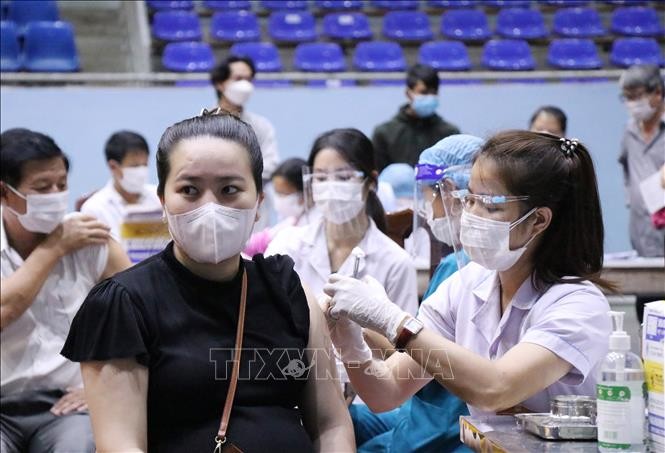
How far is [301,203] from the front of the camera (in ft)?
16.5

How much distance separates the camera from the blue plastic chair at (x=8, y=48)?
7.50m

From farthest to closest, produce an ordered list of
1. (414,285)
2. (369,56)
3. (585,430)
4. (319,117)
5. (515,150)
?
(369,56), (319,117), (414,285), (515,150), (585,430)

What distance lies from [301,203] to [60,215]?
216cm

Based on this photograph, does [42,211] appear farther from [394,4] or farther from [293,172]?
[394,4]

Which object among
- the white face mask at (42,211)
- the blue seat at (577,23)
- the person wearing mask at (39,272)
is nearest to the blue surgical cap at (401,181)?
the person wearing mask at (39,272)

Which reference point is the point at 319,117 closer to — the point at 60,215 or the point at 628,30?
the point at 628,30

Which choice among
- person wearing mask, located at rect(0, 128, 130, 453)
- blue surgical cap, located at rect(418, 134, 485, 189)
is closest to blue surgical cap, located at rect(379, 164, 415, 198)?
blue surgical cap, located at rect(418, 134, 485, 189)

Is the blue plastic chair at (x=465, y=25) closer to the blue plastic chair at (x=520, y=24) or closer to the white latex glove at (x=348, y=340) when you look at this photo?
the blue plastic chair at (x=520, y=24)

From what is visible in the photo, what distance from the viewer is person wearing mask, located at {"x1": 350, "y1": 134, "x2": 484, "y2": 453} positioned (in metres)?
2.34

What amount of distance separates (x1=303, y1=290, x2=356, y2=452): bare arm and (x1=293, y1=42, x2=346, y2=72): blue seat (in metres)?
6.65

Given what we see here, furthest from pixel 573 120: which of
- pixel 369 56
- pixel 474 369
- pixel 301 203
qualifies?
pixel 474 369

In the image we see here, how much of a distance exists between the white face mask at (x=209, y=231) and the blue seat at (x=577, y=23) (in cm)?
786

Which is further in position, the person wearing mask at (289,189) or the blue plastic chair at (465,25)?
the blue plastic chair at (465,25)

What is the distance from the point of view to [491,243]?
2113 mm
